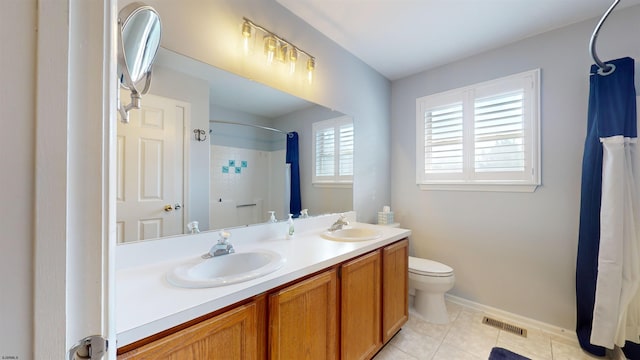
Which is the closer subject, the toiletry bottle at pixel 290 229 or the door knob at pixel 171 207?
the door knob at pixel 171 207

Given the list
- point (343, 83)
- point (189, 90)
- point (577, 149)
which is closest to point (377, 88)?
point (343, 83)

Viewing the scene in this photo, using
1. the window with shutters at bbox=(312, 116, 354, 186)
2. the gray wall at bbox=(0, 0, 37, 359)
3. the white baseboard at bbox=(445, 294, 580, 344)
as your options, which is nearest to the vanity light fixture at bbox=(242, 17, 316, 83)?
the window with shutters at bbox=(312, 116, 354, 186)

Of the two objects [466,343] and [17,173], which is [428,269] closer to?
[466,343]

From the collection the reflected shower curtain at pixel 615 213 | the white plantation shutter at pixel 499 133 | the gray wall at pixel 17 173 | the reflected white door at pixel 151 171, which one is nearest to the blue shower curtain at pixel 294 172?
the reflected white door at pixel 151 171

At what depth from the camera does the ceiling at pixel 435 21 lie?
169 centimetres

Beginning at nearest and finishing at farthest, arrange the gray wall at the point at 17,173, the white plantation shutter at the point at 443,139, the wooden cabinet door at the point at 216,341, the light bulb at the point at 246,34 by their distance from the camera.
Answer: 1. the gray wall at the point at 17,173
2. the wooden cabinet door at the point at 216,341
3. the light bulb at the point at 246,34
4. the white plantation shutter at the point at 443,139

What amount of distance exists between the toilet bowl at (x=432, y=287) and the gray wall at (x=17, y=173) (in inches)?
88.4

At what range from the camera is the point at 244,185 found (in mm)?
1591

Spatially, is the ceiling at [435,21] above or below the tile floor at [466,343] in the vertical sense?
above

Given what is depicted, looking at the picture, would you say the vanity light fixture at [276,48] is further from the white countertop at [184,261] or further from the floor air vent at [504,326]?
the floor air vent at [504,326]

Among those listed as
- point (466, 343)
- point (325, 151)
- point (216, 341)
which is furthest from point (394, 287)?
point (216, 341)

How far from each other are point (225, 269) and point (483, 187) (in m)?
2.25

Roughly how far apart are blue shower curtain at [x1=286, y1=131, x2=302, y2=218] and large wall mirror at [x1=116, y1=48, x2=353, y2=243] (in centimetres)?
6

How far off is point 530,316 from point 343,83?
2.56 m
